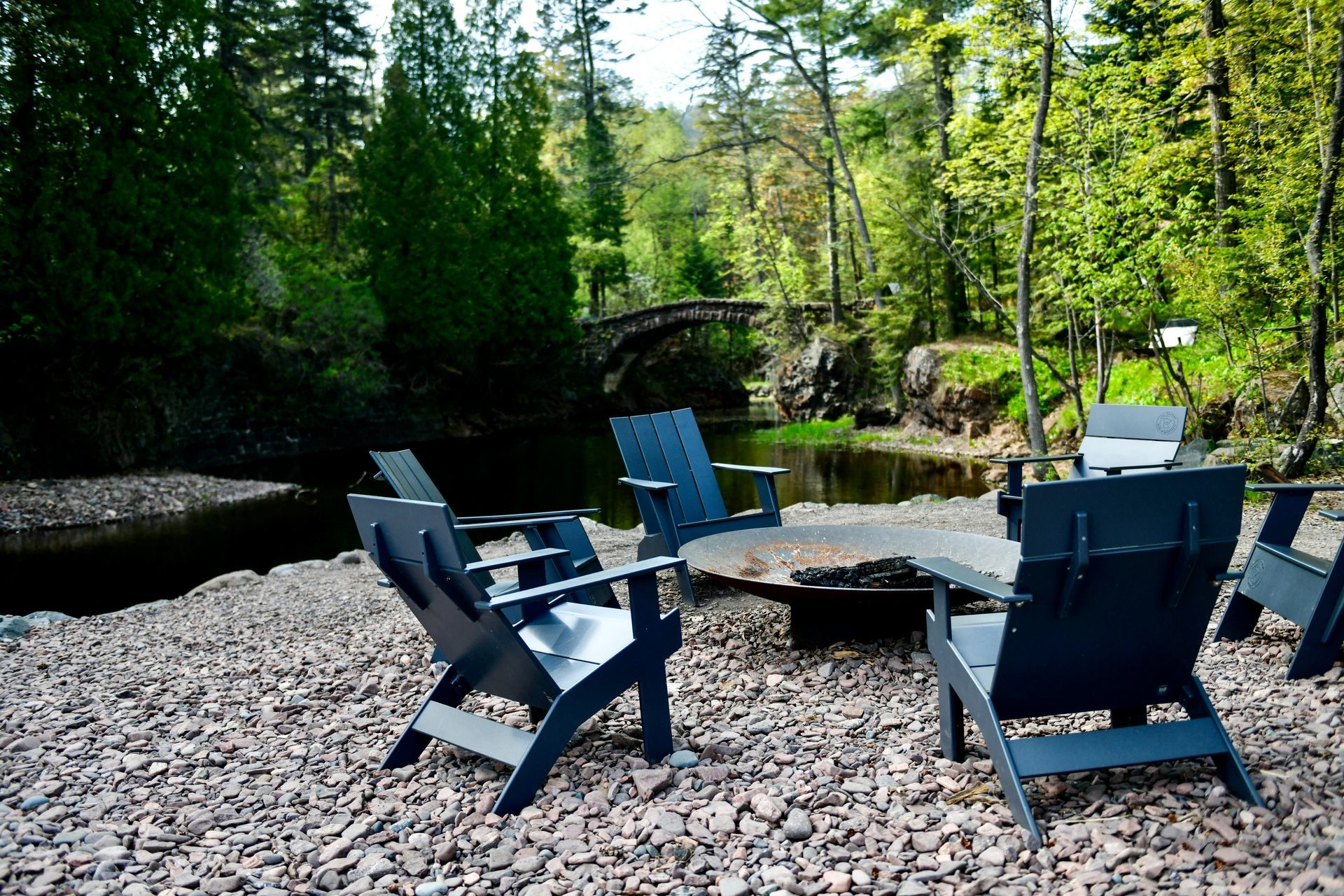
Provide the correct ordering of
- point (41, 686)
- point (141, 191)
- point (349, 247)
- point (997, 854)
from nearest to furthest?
point (997, 854) → point (41, 686) → point (141, 191) → point (349, 247)

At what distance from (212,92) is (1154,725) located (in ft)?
57.9

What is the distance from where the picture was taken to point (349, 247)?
856 inches

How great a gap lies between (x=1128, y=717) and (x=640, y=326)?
24556 mm

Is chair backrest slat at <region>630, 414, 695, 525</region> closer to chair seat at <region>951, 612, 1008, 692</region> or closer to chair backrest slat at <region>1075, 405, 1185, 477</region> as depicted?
chair backrest slat at <region>1075, 405, 1185, 477</region>

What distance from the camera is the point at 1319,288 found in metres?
7.17

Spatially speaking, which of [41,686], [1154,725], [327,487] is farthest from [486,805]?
[327,487]

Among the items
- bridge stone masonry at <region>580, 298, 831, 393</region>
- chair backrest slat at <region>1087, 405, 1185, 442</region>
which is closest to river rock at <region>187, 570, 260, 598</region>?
chair backrest slat at <region>1087, 405, 1185, 442</region>

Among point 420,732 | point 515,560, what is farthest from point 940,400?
point 420,732

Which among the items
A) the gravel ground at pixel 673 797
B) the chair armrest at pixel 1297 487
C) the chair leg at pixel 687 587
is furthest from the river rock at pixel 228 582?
the chair armrest at pixel 1297 487

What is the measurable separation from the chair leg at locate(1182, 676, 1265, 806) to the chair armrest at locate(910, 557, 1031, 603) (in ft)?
1.79

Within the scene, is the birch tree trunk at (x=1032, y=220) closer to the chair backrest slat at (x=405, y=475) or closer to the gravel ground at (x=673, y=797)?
the gravel ground at (x=673, y=797)

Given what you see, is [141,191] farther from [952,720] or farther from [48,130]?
[952,720]

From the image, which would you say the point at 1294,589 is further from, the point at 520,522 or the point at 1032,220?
the point at 1032,220

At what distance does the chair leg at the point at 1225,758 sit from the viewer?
2135 millimetres
